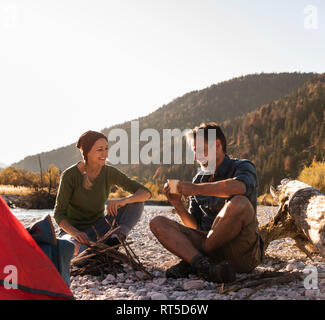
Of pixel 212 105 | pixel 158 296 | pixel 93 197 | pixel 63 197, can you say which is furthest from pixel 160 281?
pixel 212 105

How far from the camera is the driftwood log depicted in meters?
3.33

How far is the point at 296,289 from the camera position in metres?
2.86

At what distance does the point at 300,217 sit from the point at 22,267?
2658mm

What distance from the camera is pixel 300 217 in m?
3.73

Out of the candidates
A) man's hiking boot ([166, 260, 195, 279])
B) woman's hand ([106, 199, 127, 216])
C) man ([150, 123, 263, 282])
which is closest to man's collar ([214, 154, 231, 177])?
man ([150, 123, 263, 282])

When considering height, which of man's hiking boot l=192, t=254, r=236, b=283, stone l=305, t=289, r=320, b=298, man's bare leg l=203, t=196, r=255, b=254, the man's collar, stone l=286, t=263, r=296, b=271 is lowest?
stone l=286, t=263, r=296, b=271

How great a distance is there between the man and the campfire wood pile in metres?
0.35

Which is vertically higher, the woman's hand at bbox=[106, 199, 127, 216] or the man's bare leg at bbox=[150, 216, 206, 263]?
the woman's hand at bbox=[106, 199, 127, 216]

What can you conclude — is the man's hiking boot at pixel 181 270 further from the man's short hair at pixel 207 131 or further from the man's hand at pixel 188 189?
the man's short hair at pixel 207 131

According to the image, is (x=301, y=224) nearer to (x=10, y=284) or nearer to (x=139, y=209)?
(x=139, y=209)

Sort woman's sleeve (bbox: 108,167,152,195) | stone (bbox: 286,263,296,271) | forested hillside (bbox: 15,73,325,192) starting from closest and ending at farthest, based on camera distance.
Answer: stone (bbox: 286,263,296,271) < woman's sleeve (bbox: 108,167,152,195) < forested hillside (bbox: 15,73,325,192)

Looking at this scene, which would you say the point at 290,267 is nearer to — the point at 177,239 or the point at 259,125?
the point at 177,239

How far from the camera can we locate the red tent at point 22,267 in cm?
212

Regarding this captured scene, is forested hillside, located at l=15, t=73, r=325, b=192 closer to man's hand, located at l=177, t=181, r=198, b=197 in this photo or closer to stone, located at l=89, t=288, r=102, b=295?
man's hand, located at l=177, t=181, r=198, b=197
